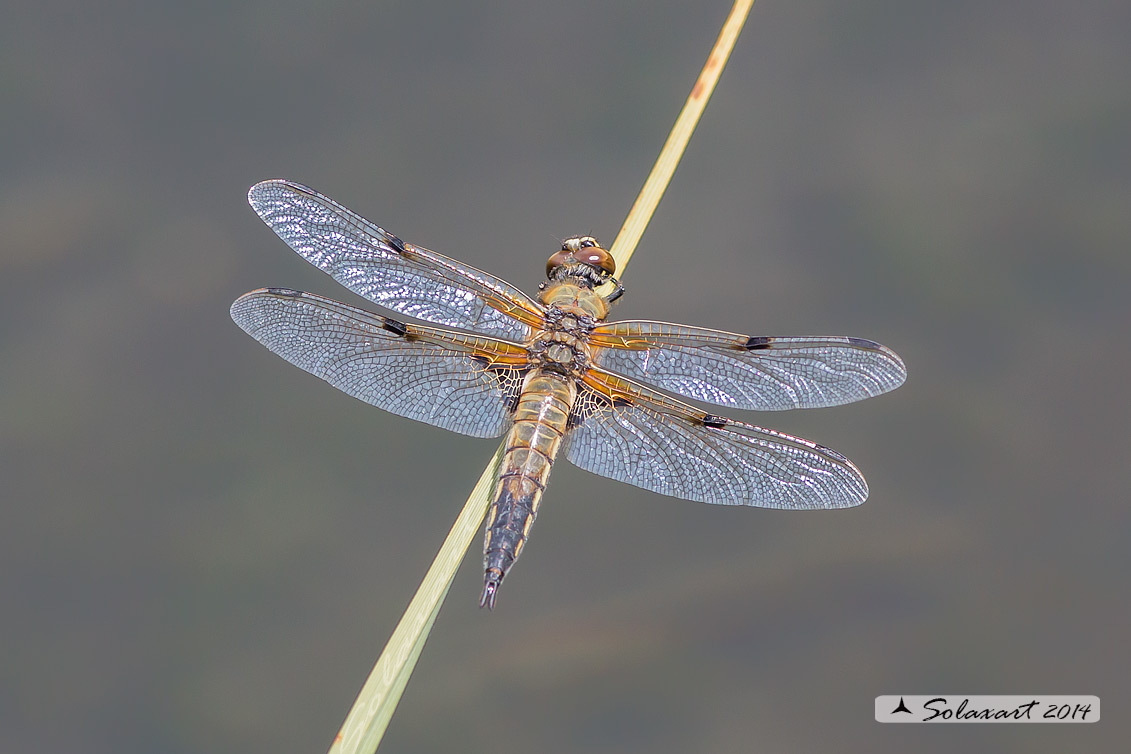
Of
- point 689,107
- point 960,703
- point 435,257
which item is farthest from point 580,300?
point 960,703

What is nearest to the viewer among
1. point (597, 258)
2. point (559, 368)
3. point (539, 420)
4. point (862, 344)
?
point (862, 344)

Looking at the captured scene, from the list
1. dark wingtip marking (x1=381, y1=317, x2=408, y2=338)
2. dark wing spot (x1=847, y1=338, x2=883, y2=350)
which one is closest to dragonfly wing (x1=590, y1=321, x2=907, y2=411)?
dark wing spot (x1=847, y1=338, x2=883, y2=350)

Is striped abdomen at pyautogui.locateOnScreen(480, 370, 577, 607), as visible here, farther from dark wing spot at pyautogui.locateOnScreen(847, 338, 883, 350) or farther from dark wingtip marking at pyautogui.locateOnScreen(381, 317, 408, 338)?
dark wing spot at pyautogui.locateOnScreen(847, 338, 883, 350)

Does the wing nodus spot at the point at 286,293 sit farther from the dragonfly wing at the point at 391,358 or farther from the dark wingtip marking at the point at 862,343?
the dark wingtip marking at the point at 862,343

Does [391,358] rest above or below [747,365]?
below

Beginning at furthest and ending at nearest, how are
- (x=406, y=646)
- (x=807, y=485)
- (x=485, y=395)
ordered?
(x=485, y=395) → (x=807, y=485) → (x=406, y=646)

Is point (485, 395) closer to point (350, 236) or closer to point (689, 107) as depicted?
point (350, 236)

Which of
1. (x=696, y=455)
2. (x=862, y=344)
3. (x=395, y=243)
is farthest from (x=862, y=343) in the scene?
(x=395, y=243)

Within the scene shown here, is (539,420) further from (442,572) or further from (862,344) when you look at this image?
(862,344)
